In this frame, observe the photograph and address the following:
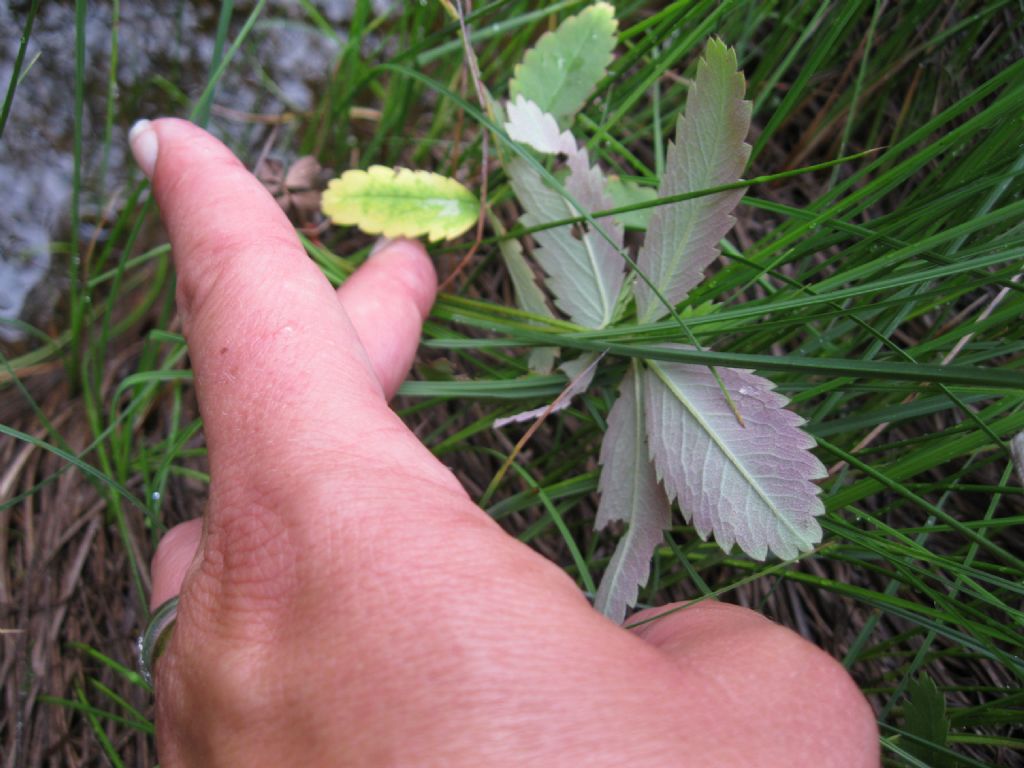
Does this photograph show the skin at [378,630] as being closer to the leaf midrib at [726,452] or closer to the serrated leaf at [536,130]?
the leaf midrib at [726,452]

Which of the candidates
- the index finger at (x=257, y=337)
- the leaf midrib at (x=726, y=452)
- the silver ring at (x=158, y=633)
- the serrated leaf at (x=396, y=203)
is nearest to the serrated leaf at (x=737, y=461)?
the leaf midrib at (x=726, y=452)

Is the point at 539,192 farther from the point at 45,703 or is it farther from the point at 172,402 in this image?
the point at 45,703

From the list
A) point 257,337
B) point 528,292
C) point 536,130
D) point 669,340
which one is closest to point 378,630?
point 257,337

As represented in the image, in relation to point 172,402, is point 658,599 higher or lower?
lower

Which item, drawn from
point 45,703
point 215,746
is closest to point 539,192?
point 215,746

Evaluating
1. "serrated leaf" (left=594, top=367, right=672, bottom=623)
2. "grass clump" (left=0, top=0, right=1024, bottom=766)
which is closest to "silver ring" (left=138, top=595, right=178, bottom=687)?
"grass clump" (left=0, top=0, right=1024, bottom=766)

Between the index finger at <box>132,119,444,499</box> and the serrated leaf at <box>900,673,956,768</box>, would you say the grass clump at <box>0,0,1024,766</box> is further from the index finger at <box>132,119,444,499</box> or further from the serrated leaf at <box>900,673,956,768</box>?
the index finger at <box>132,119,444,499</box>
